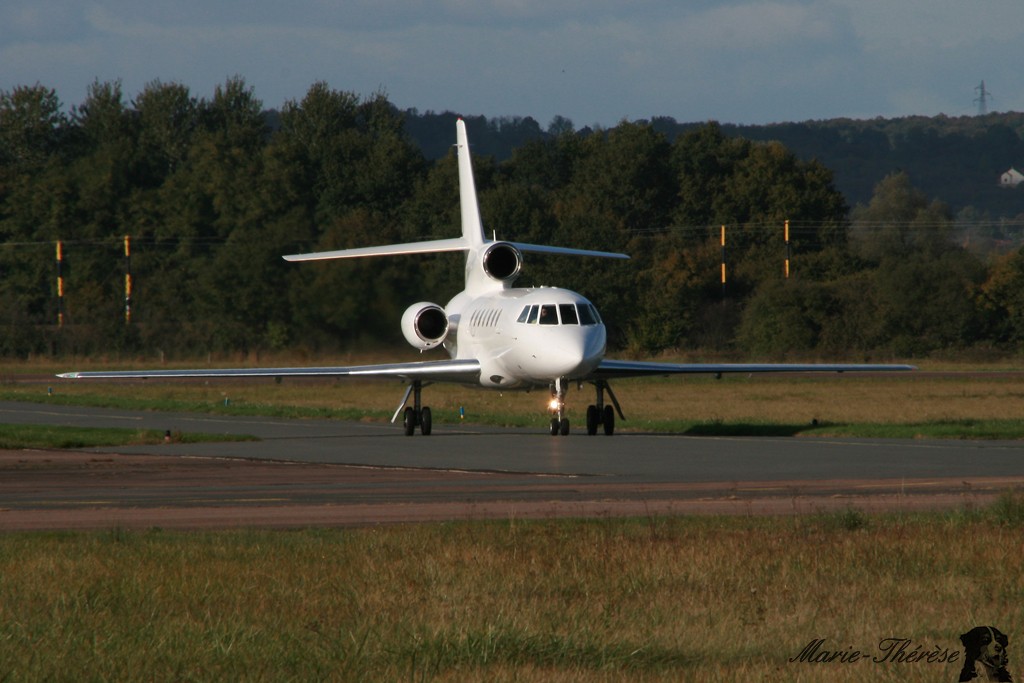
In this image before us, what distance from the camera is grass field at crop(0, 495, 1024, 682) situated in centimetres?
755

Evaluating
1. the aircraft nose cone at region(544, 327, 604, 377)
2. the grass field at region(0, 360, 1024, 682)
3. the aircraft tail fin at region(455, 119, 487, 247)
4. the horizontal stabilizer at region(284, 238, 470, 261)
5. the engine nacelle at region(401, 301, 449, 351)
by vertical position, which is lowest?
the grass field at region(0, 360, 1024, 682)

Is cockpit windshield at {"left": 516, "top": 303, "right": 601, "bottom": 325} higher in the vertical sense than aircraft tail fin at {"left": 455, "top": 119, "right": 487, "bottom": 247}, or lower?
lower

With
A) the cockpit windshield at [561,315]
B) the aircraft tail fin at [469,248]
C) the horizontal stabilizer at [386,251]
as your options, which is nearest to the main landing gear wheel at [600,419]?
the cockpit windshield at [561,315]

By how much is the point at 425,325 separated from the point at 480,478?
13.8 meters

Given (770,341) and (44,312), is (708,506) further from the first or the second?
(44,312)

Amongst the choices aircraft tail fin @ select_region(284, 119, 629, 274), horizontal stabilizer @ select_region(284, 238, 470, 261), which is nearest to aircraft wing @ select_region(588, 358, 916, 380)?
aircraft tail fin @ select_region(284, 119, 629, 274)

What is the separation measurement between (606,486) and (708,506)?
2.88 m

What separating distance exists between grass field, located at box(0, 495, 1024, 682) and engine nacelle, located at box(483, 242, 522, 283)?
2021 centimetres

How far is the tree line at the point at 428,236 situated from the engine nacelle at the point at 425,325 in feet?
34.9

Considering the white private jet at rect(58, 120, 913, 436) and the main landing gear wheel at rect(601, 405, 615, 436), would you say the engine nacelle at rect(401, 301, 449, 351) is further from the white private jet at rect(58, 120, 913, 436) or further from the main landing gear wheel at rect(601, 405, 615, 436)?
the main landing gear wheel at rect(601, 405, 615, 436)

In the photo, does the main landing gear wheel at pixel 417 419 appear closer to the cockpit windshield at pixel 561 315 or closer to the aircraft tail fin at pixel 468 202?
the cockpit windshield at pixel 561 315

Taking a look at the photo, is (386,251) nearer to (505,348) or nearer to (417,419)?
(417,419)

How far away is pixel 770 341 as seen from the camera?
2694 inches

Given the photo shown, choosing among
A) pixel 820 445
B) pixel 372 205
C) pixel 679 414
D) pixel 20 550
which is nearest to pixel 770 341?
pixel 372 205
